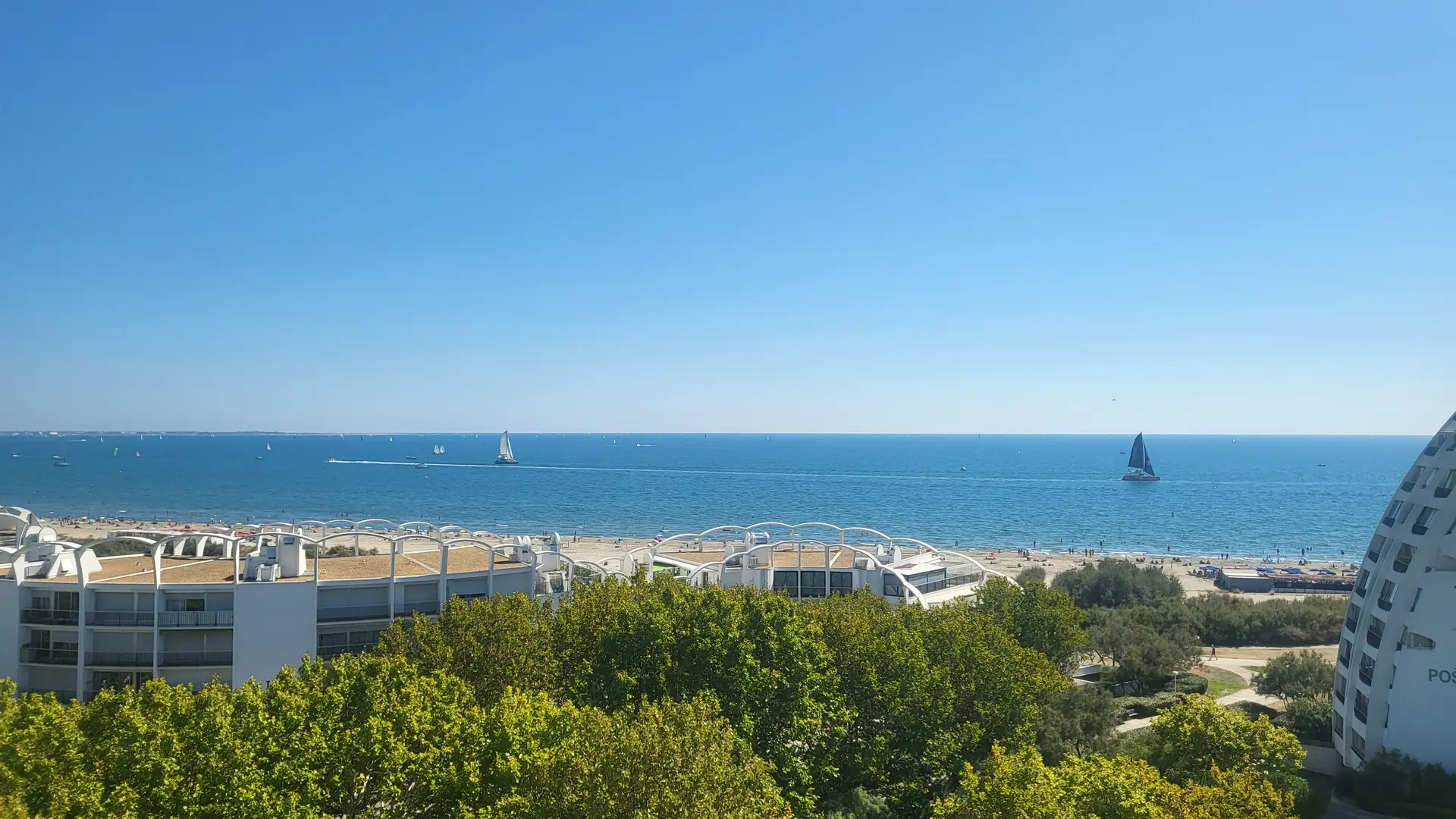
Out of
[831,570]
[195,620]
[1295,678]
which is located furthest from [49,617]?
[1295,678]

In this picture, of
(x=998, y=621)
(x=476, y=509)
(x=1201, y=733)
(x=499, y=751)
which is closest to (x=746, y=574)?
(x=998, y=621)

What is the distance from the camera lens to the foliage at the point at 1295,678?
39.5 metres

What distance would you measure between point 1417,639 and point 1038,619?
1433cm

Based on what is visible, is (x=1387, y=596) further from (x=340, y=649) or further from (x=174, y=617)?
(x=174, y=617)

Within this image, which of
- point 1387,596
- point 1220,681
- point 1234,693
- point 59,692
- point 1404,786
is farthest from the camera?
point 1220,681

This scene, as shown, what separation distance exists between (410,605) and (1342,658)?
39319mm

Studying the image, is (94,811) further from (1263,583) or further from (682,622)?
(1263,583)

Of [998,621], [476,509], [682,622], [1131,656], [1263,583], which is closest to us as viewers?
[682,622]

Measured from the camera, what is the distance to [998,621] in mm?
40188

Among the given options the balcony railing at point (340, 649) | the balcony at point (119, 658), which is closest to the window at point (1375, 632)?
the balcony railing at point (340, 649)

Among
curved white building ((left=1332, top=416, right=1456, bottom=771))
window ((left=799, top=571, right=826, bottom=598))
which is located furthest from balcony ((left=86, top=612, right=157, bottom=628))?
curved white building ((left=1332, top=416, right=1456, bottom=771))

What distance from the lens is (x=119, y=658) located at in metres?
37.1

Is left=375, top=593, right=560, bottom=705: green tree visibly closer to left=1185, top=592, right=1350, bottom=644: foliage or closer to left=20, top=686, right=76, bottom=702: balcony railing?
left=20, top=686, right=76, bottom=702: balcony railing

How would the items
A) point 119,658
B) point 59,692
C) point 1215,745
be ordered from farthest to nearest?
point 59,692, point 119,658, point 1215,745
